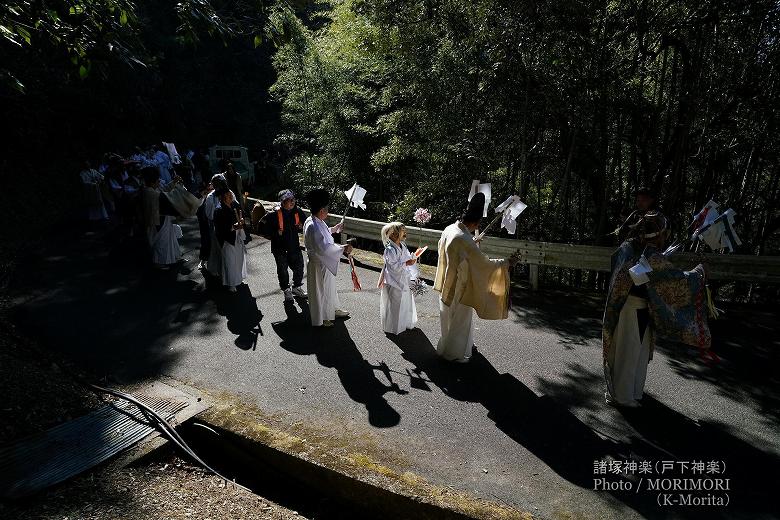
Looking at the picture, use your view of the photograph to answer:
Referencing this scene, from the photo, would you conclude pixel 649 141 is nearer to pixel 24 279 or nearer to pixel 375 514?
pixel 375 514

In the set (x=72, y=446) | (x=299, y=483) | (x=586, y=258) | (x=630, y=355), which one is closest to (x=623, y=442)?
(x=630, y=355)

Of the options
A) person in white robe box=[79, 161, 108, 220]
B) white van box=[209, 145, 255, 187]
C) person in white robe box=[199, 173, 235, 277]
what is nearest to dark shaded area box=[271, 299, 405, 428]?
person in white robe box=[199, 173, 235, 277]

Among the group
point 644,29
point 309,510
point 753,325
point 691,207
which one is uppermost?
point 644,29

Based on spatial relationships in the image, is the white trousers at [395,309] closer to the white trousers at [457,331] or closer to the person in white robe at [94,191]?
the white trousers at [457,331]

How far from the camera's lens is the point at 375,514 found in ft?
12.5

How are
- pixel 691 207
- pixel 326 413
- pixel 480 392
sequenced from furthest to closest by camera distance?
pixel 691 207 → pixel 480 392 → pixel 326 413

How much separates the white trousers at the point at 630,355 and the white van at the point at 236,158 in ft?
60.7

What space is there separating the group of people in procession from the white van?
13228mm

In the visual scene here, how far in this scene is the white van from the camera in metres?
21.3

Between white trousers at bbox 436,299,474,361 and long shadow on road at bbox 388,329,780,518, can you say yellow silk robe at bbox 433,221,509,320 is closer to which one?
white trousers at bbox 436,299,474,361

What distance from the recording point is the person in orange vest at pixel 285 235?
7.41m

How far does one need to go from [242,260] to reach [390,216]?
15.4 ft

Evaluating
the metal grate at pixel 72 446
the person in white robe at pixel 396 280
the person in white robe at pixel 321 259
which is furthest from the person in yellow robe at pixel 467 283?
the metal grate at pixel 72 446

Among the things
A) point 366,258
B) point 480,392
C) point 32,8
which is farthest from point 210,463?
point 366,258
